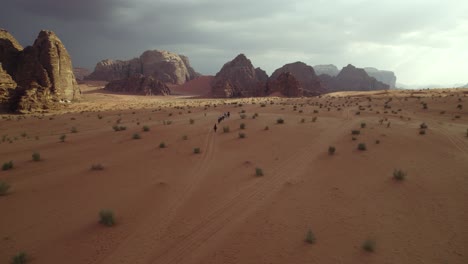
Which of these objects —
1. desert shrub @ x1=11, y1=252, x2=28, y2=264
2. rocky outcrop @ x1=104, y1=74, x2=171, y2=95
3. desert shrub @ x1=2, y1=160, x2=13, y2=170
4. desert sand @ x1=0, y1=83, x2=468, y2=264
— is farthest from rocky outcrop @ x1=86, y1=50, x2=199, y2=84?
desert shrub @ x1=11, y1=252, x2=28, y2=264

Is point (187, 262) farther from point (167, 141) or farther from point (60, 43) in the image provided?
point (60, 43)

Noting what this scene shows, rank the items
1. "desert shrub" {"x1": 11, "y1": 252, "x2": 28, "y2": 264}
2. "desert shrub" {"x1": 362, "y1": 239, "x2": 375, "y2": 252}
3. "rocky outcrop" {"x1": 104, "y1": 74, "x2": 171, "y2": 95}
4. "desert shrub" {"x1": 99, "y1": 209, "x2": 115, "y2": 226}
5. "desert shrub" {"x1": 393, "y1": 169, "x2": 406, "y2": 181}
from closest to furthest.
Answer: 1. "desert shrub" {"x1": 11, "y1": 252, "x2": 28, "y2": 264}
2. "desert shrub" {"x1": 362, "y1": 239, "x2": 375, "y2": 252}
3. "desert shrub" {"x1": 99, "y1": 209, "x2": 115, "y2": 226}
4. "desert shrub" {"x1": 393, "y1": 169, "x2": 406, "y2": 181}
5. "rocky outcrop" {"x1": 104, "y1": 74, "x2": 171, "y2": 95}

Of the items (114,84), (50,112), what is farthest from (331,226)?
(114,84)

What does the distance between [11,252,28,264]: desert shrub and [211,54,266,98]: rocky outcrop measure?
65876mm

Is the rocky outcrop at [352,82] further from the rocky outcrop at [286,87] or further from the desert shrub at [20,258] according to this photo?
the desert shrub at [20,258]

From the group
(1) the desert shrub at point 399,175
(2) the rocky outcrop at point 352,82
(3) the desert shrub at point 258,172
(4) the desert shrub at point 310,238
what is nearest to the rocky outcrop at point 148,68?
(2) the rocky outcrop at point 352,82

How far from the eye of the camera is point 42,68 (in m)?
38.2

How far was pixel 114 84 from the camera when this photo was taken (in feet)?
262

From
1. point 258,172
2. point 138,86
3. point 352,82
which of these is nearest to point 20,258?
point 258,172

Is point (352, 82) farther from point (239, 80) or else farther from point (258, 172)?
point (258, 172)

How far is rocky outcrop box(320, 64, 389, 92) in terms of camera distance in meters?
105

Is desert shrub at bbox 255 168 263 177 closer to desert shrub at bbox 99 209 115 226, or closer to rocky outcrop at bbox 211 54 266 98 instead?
desert shrub at bbox 99 209 115 226

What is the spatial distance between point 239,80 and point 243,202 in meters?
83.3

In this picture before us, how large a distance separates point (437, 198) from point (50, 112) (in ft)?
123
